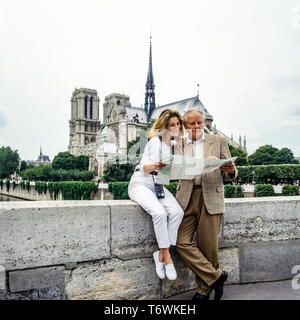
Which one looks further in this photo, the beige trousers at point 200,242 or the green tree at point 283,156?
the green tree at point 283,156

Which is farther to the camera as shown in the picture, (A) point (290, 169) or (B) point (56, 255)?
(A) point (290, 169)

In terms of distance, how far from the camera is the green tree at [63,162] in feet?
206

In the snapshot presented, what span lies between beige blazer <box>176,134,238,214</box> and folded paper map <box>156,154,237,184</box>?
0.16 meters

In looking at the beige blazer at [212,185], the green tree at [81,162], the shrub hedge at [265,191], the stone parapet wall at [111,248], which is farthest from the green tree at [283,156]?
the beige blazer at [212,185]

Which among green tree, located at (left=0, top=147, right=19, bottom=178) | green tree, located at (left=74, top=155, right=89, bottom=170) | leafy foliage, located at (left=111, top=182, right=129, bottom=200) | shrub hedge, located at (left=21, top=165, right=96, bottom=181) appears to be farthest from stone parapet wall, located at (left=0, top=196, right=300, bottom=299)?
green tree, located at (left=0, top=147, right=19, bottom=178)

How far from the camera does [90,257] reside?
8.35 ft

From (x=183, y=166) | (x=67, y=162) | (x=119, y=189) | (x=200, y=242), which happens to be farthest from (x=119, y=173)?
(x=183, y=166)

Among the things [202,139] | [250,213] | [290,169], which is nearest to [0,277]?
[202,139]

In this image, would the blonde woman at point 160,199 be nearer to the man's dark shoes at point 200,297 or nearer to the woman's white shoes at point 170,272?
the woman's white shoes at point 170,272

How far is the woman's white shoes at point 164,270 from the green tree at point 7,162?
83.3 metres

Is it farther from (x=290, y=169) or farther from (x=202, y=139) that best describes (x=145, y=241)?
(x=290, y=169)

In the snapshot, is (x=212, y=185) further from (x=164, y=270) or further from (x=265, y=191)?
(x=265, y=191)
